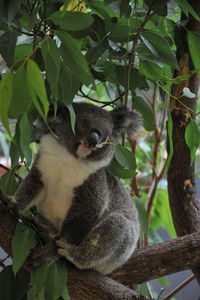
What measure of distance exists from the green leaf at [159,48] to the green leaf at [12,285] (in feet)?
3.02

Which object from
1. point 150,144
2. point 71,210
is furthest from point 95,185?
point 150,144

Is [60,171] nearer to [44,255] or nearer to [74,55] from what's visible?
[44,255]

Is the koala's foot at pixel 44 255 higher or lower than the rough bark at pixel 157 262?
higher

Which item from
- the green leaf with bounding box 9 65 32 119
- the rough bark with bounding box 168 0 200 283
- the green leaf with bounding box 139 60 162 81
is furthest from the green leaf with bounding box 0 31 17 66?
the rough bark with bounding box 168 0 200 283

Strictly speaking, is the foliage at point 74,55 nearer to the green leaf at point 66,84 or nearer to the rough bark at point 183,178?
the green leaf at point 66,84

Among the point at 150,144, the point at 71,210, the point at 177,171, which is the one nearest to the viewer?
the point at 71,210

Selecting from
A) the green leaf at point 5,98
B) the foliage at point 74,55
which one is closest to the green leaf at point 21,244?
the foliage at point 74,55

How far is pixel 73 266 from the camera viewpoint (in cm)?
179

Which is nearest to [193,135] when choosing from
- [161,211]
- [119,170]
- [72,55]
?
[119,170]

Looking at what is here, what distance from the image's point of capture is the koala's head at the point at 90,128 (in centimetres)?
175

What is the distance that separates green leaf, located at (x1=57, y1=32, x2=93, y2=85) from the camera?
3.69 ft

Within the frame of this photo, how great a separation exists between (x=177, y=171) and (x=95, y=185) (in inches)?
21.7

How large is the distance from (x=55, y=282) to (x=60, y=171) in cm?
49

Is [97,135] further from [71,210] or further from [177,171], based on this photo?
[177,171]
